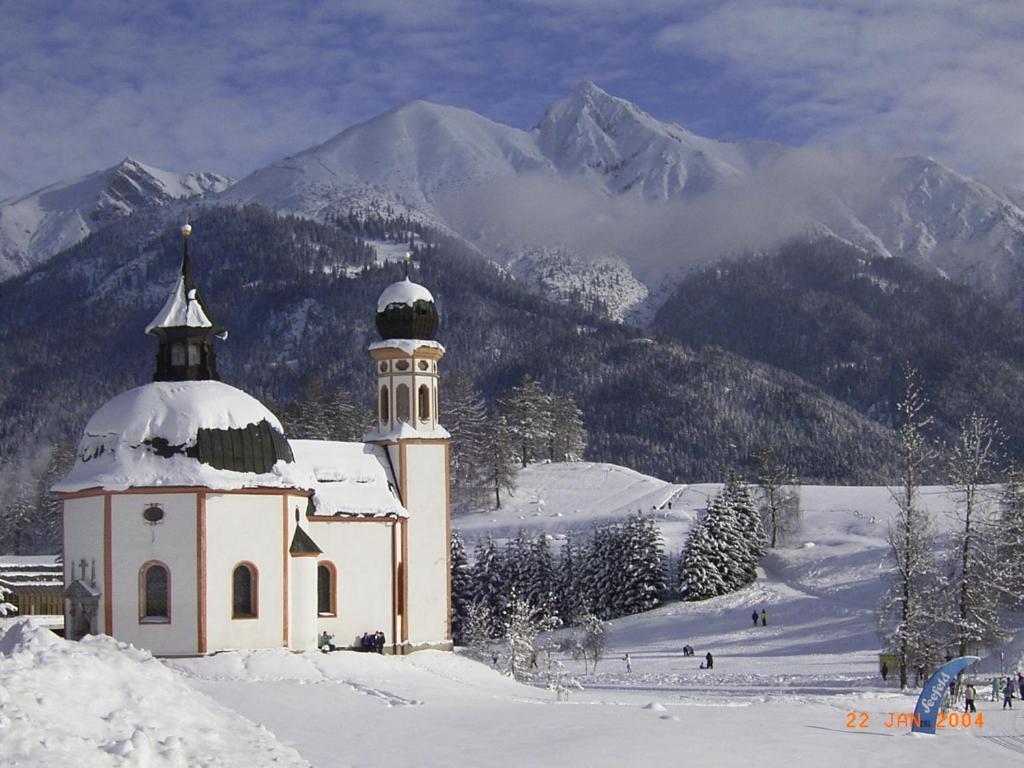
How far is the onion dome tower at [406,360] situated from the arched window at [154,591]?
12.8 meters

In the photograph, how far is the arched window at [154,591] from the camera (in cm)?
4172

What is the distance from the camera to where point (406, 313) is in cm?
5366

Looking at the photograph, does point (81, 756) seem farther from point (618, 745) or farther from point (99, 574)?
point (99, 574)

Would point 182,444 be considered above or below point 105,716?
above

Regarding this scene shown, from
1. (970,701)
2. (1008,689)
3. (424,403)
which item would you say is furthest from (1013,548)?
(970,701)

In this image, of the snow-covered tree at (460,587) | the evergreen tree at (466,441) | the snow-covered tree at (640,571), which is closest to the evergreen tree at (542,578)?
the snow-covered tree at (460,587)

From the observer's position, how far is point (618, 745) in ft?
78.8

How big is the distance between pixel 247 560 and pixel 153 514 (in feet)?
9.97

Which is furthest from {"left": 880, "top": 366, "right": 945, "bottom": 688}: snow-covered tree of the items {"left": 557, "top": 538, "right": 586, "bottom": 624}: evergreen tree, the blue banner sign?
{"left": 557, "top": 538, "right": 586, "bottom": 624}: evergreen tree

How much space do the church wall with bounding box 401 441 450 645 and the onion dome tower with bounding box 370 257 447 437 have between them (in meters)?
1.34

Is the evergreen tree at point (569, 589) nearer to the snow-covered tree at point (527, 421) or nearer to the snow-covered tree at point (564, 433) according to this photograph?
the snow-covered tree at point (527, 421)

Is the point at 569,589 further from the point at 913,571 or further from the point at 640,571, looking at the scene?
the point at 913,571

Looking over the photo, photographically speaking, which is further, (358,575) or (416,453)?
(416,453)

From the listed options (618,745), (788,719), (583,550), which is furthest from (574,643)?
(618,745)
